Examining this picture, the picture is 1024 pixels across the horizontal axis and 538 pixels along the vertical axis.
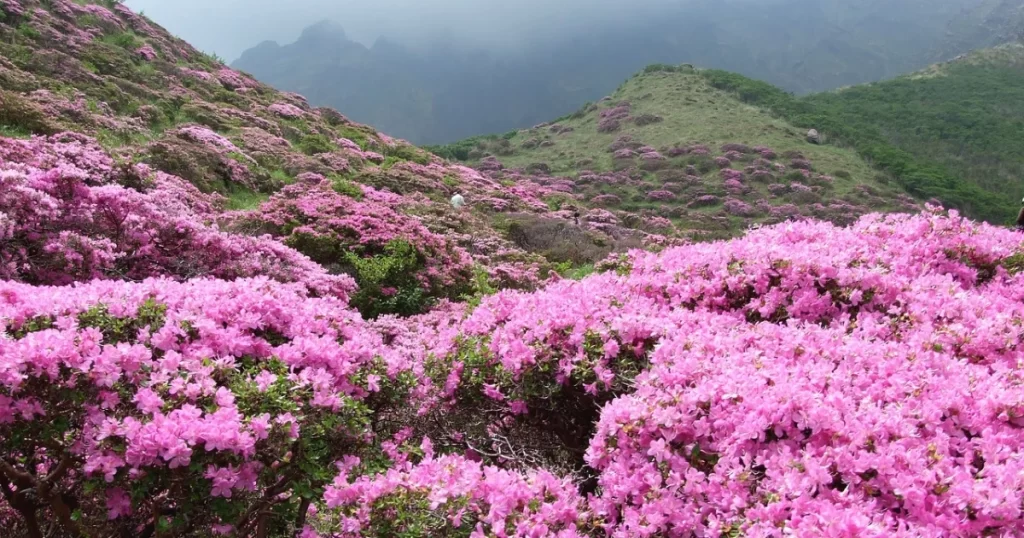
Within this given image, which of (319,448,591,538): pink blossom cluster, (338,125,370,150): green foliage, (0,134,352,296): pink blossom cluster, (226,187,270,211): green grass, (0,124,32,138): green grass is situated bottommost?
(319,448,591,538): pink blossom cluster

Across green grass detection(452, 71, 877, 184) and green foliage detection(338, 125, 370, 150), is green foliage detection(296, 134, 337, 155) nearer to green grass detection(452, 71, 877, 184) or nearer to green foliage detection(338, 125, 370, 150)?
green foliage detection(338, 125, 370, 150)

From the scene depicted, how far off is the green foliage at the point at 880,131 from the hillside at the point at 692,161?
228 centimetres

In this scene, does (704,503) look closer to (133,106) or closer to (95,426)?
(95,426)

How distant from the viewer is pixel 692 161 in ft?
158

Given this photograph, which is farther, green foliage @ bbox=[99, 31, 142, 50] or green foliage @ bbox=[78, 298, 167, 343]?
green foliage @ bbox=[99, 31, 142, 50]

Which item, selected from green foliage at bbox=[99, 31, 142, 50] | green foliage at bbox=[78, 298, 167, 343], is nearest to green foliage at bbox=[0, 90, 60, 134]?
green foliage at bbox=[78, 298, 167, 343]

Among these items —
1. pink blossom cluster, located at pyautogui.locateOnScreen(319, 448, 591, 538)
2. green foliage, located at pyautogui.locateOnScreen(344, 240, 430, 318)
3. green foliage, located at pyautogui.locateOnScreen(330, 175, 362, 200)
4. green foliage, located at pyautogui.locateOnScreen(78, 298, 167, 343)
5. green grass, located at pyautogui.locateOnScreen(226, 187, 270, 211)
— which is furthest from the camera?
green foliage, located at pyautogui.locateOnScreen(330, 175, 362, 200)

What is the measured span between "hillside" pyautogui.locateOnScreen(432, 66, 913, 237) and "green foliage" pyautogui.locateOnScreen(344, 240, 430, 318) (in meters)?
22.8

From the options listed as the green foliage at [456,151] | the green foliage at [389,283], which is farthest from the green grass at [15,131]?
the green foliage at [456,151]

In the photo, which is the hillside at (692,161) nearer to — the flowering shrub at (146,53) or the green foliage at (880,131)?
the green foliage at (880,131)

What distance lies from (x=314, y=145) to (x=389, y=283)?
42.7 feet

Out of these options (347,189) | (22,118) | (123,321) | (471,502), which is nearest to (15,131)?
(22,118)

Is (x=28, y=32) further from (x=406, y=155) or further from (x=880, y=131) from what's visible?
(x=880, y=131)

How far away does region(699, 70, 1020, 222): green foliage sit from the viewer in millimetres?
44156
